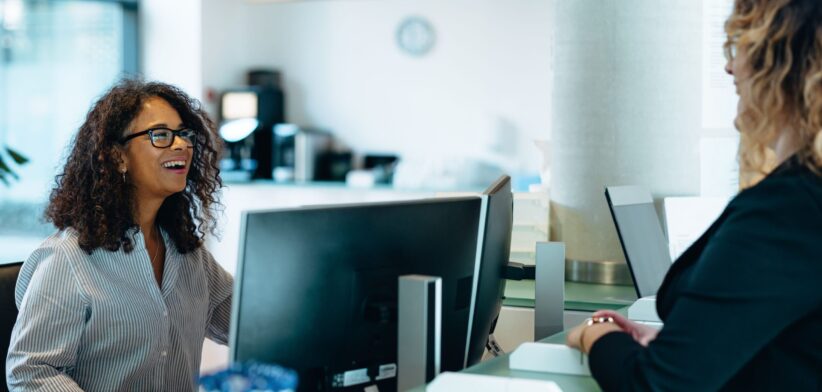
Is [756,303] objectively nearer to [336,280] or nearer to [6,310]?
[336,280]

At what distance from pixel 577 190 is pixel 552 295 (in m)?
1.10

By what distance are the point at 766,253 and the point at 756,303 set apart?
6 centimetres

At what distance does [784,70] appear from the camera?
1.28 m

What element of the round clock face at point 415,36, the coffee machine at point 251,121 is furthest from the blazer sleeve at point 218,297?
the round clock face at point 415,36

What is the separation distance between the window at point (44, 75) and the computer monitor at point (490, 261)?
4709 mm

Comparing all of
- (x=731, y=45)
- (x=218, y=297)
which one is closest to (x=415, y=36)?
(x=218, y=297)

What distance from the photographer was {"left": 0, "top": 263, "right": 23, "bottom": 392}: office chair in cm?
224

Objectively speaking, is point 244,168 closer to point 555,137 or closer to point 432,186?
point 432,186

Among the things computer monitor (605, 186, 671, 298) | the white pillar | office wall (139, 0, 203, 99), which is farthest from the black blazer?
office wall (139, 0, 203, 99)

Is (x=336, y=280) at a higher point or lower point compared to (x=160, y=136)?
lower

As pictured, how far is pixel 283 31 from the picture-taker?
7414 millimetres

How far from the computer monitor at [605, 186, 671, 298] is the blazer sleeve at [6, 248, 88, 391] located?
4.24 ft

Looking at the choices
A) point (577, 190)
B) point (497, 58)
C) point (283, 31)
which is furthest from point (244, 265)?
point (283, 31)

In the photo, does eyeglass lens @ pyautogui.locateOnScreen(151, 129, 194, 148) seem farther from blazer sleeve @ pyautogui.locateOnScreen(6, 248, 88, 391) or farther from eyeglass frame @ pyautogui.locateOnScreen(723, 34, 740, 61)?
eyeglass frame @ pyautogui.locateOnScreen(723, 34, 740, 61)
